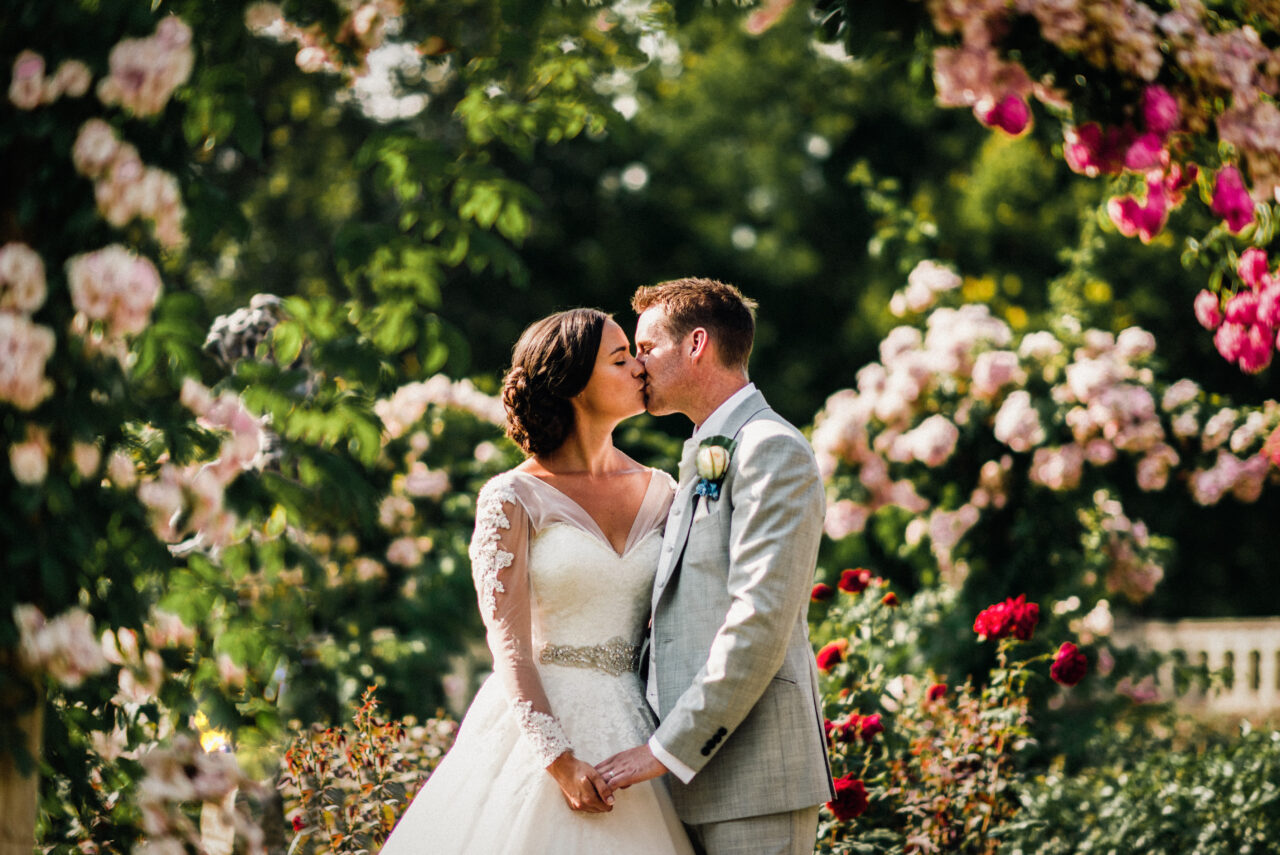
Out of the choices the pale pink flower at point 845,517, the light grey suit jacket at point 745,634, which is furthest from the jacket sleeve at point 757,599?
the pale pink flower at point 845,517

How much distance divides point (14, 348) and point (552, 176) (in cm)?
1714

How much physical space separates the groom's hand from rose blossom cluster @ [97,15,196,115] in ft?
5.42

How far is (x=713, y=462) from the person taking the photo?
8.87 feet

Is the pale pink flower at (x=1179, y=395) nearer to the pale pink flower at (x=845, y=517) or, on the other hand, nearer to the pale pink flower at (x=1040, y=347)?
the pale pink flower at (x=1040, y=347)

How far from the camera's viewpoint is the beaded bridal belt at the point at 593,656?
2.88 metres

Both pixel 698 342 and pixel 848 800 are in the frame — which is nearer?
pixel 698 342

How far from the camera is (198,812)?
88.9 inches

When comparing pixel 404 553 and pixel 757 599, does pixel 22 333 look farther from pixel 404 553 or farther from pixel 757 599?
pixel 404 553

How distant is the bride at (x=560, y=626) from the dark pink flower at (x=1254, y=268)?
159 centimetres

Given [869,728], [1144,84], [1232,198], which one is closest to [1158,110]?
[1144,84]

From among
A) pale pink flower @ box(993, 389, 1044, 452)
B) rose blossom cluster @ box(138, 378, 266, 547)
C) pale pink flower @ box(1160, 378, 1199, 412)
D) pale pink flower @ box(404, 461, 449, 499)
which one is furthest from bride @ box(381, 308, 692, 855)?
pale pink flower @ box(1160, 378, 1199, 412)

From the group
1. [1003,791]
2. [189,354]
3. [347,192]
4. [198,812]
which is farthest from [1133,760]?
[347,192]

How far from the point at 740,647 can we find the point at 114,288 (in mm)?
1452

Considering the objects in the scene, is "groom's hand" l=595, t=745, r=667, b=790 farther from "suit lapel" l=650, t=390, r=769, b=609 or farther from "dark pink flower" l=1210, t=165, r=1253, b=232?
"dark pink flower" l=1210, t=165, r=1253, b=232
